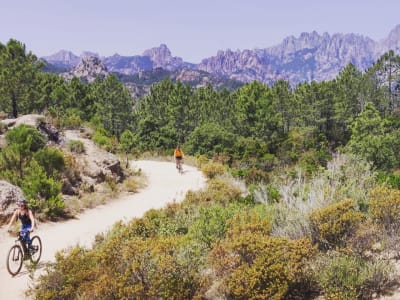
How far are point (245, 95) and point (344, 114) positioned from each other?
13.6 m

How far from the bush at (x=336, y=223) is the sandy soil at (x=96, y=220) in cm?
519

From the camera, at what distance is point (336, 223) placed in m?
6.13

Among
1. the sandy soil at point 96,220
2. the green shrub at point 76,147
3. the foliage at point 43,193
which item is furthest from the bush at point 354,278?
the green shrub at point 76,147

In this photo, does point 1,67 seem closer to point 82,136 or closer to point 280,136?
point 82,136

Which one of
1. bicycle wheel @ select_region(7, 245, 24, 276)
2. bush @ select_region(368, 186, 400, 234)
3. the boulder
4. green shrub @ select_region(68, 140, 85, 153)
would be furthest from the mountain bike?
green shrub @ select_region(68, 140, 85, 153)

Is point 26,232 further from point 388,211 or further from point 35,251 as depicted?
point 388,211

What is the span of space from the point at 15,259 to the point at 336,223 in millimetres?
6019

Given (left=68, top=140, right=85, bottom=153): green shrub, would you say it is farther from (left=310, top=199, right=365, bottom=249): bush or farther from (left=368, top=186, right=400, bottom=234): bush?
(left=368, top=186, right=400, bottom=234): bush

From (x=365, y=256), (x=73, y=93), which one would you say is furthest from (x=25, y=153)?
(x=73, y=93)

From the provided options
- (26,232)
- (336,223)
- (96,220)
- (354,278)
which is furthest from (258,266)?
(96,220)

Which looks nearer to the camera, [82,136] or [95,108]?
[82,136]

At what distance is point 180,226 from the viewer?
357 inches

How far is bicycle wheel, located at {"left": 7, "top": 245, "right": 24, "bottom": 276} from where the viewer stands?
295 inches

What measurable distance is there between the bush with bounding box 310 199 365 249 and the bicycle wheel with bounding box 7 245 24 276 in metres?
5.55
